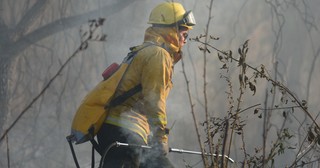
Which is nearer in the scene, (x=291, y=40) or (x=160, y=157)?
(x=160, y=157)

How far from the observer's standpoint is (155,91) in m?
3.42

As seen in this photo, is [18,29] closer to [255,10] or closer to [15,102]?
[15,102]

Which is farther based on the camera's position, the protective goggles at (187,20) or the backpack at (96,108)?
the protective goggles at (187,20)

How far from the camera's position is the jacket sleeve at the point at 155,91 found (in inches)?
134

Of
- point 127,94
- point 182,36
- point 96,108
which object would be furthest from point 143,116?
point 182,36

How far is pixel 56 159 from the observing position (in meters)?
6.86

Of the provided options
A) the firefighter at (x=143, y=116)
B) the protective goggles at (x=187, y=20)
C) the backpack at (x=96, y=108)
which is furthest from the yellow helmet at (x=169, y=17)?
the backpack at (x=96, y=108)

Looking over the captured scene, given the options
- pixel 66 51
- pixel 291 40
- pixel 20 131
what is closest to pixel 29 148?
pixel 20 131

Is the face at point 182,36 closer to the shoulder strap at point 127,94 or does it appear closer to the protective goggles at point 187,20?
the protective goggles at point 187,20

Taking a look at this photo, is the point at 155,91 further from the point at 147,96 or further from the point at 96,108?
the point at 96,108

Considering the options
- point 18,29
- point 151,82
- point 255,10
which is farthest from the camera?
point 255,10

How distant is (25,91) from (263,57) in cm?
321

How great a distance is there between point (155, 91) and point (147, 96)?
50mm

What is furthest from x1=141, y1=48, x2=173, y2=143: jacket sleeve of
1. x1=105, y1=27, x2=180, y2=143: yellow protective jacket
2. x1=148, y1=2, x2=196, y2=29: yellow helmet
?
x1=148, y1=2, x2=196, y2=29: yellow helmet
